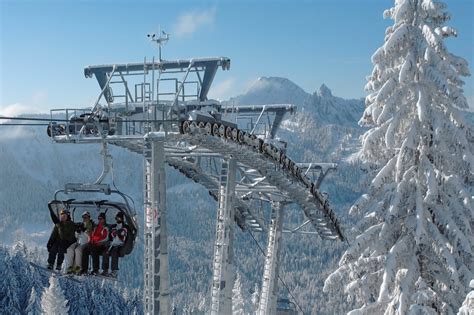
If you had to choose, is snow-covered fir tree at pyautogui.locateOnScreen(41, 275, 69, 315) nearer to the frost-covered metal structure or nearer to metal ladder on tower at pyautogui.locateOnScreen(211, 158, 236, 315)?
the frost-covered metal structure

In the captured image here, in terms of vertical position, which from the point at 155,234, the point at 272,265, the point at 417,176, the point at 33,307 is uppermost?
the point at 417,176

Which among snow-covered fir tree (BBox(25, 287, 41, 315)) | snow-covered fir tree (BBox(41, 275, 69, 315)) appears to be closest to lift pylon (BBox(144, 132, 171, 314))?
snow-covered fir tree (BBox(41, 275, 69, 315))

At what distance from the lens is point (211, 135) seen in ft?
67.4

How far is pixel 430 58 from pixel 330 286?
22.2 ft

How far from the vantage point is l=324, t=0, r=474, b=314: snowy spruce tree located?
19.8 meters

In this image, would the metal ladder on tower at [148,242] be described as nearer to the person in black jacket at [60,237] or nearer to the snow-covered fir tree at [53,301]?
the person in black jacket at [60,237]

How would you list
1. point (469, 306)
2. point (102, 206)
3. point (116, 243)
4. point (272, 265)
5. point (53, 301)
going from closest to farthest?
point (469, 306) → point (102, 206) → point (116, 243) → point (272, 265) → point (53, 301)

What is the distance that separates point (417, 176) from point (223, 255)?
6436 millimetres

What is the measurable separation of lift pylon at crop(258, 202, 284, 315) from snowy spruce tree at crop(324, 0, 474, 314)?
34.6ft

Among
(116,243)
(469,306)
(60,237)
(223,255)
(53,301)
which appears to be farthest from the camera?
(53,301)

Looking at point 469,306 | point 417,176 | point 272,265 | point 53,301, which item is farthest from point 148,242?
point 53,301

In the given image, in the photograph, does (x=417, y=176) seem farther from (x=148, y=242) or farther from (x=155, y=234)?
(x=148, y=242)

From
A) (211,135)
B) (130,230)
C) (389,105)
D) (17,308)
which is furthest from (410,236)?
(17,308)

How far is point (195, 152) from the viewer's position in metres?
23.5
